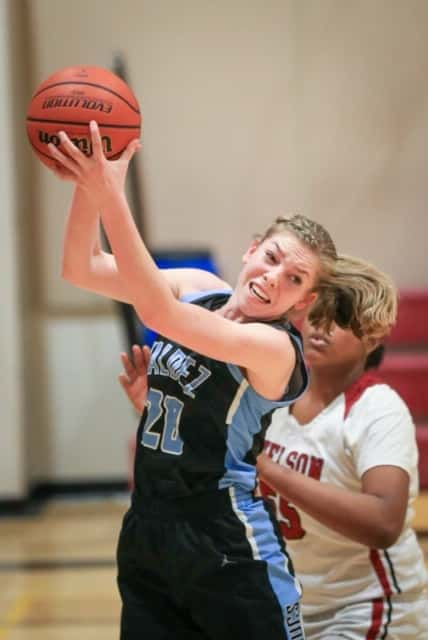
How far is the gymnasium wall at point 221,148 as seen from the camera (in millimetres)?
6020

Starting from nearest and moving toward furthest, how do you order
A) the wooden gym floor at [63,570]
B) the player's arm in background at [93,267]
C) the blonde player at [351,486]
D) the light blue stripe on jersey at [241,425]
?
the light blue stripe on jersey at [241,425] < the player's arm in background at [93,267] < the blonde player at [351,486] < the wooden gym floor at [63,570]

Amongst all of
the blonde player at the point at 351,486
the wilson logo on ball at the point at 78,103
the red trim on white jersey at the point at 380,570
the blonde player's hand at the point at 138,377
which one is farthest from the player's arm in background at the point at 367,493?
the wilson logo on ball at the point at 78,103

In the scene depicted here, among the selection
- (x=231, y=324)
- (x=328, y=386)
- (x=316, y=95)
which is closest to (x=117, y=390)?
(x=316, y=95)

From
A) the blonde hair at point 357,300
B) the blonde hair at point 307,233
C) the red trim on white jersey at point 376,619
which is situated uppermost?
the blonde hair at point 307,233

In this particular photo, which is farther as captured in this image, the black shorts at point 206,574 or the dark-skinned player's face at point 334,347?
the dark-skinned player's face at point 334,347

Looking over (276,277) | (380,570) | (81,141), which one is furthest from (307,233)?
(380,570)

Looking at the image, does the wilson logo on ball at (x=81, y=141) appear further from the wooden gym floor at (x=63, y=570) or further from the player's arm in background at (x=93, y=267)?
the wooden gym floor at (x=63, y=570)

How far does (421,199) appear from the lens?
6203mm

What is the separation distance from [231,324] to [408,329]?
4314mm

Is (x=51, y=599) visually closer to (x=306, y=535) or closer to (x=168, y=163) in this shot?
(x=306, y=535)

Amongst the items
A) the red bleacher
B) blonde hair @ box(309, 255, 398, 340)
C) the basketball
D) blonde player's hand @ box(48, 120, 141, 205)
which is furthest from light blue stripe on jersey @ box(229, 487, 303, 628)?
the red bleacher

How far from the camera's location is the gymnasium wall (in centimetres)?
602

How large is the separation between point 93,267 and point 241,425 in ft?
1.78

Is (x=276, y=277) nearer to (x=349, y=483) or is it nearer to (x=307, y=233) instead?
(x=307, y=233)
